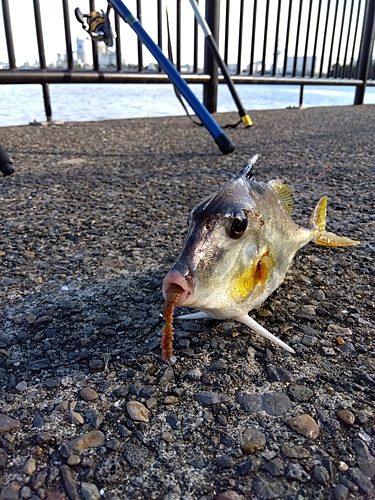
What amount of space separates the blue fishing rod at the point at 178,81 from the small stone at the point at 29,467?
9.20ft

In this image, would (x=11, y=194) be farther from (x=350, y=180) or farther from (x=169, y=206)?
(x=350, y=180)

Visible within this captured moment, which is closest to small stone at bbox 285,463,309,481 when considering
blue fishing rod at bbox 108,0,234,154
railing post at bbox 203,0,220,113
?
blue fishing rod at bbox 108,0,234,154

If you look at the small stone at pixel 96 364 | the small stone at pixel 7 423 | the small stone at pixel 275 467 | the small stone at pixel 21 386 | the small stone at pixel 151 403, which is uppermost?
the small stone at pixel 275 467

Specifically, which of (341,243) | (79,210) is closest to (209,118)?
(79,210)

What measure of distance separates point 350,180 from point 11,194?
2227 millimetres

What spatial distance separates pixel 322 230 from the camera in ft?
5.74

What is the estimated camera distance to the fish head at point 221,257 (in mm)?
942

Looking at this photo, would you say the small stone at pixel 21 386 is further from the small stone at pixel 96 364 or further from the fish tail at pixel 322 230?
the fish tail at pixel 322 230

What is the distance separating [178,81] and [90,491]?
3006mm

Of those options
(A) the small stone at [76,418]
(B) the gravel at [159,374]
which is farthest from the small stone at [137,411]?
(A) the small stone at [76,418]

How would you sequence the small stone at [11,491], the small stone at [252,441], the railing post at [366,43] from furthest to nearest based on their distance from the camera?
1. the railing post at [366,43]
2. the small stone at [252,441]
3. the small stone at [11,491]

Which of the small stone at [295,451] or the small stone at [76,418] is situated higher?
the small stone at [295,451]

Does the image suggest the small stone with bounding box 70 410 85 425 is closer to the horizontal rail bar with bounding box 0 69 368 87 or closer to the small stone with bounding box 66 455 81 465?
the small stone with bounding box 66 455 81 465

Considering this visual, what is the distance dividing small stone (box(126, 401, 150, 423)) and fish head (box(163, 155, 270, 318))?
266mm
